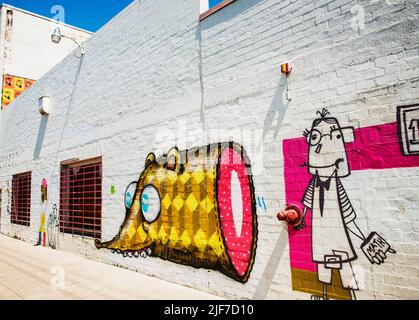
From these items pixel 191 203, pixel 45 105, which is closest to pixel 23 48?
pixel 45 105

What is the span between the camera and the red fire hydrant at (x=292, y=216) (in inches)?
143

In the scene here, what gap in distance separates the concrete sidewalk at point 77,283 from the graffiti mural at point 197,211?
0.47 m

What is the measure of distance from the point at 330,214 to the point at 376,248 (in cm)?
54

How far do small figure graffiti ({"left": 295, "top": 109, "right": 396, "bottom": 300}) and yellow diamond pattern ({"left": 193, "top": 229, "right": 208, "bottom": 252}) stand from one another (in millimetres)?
1578

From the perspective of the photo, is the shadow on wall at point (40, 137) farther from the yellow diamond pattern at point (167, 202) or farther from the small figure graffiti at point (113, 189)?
the yellow diamond pattern at point (167, 202)

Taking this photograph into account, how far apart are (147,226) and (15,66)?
15439mm

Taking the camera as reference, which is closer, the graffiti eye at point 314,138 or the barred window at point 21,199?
the graffiti eye at point 314,138

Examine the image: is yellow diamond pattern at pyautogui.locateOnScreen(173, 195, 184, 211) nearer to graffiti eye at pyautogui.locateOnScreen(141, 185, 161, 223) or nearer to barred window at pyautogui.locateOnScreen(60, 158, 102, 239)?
graffiti eye at pyautogui.locateOnScreen(141, 185, 161, 223)

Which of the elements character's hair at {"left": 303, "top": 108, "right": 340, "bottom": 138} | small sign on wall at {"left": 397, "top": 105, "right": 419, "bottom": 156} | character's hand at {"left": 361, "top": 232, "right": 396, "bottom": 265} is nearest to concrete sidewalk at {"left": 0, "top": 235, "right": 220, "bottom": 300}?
character's hand at {"left": 361, "top": 232, "right": 396, "bottom": 265}

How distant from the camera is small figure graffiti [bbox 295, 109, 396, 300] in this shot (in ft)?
10.7

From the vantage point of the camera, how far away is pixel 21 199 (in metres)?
11.9

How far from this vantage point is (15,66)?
16.9 meters

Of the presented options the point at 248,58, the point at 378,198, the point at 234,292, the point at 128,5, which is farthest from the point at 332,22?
the point at 128,5

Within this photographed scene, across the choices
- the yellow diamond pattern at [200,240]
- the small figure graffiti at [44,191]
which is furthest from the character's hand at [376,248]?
the small figure graffiti at [44,191]
